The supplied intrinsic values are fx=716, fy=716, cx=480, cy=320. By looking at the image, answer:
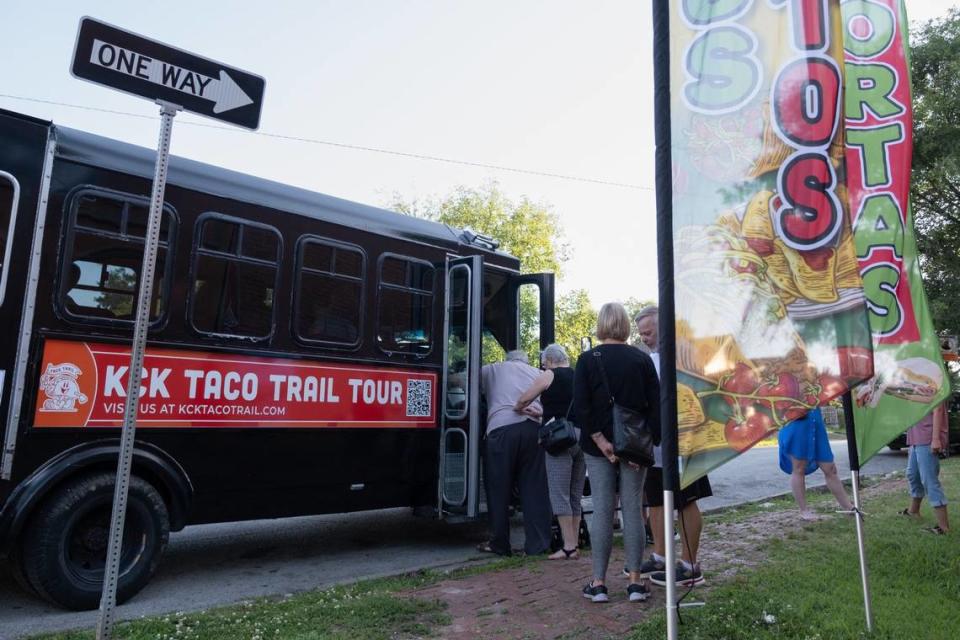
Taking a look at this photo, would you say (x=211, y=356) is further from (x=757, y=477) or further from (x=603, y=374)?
(x=757, y=477)

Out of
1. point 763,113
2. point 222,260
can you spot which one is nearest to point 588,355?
point 763,113

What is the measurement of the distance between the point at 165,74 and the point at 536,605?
3715 millimetres

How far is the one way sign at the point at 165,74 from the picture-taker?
3195 millimetres

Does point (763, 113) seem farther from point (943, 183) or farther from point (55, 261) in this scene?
point (943, 183)

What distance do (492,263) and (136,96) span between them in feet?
16.2

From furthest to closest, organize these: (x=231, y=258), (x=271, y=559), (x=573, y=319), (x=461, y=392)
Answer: (x=573, y=319) → (x=461, y=392) → (x=271, y=559) → (x=231, y=258)

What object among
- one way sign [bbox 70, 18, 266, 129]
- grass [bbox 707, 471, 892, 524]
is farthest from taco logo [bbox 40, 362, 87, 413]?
grass [bbox 707, 471, 892, 524]

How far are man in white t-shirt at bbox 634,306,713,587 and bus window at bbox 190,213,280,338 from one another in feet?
9.88

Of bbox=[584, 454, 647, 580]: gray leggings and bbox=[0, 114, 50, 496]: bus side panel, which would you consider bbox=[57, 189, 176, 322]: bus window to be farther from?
bbox=[584, 454, 647, 580]: gray leggings

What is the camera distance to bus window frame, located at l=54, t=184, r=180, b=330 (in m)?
4.82

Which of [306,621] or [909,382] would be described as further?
[909,382]

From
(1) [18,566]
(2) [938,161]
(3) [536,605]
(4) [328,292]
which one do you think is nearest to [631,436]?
(3) [536,605]

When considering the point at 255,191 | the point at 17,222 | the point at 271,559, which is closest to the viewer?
the point at 17,222

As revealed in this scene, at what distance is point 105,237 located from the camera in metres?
5.03
